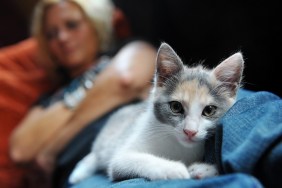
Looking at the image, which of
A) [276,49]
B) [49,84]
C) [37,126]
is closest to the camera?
[276,49]

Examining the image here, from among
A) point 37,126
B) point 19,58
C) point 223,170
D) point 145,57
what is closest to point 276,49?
point 145,57

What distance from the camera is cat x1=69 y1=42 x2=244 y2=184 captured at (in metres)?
0.76

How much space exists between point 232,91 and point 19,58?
52.0 inches

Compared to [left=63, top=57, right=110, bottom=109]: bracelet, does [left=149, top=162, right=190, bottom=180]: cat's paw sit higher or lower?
higher

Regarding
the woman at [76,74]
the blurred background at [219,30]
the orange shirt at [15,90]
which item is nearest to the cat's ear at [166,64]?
the blurred background at [219,30]

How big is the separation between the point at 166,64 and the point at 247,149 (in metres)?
0.33

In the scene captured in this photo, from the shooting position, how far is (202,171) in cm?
71

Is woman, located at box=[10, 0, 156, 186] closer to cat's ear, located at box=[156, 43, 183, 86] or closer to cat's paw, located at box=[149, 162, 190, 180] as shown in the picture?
cat's ear, located at box=[156, 43, 183, 86]

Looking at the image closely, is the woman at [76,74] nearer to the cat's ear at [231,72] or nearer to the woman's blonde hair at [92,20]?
the woman's blonde hair at [92,20]

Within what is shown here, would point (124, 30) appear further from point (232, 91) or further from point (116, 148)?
point (232, 91)

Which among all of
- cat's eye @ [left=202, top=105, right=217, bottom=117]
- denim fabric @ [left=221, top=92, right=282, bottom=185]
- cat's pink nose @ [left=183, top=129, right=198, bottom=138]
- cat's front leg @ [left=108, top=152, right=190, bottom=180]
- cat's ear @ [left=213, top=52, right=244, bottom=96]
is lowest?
cat's front leg @ [left=108, top=152, right=190, bottom=180]

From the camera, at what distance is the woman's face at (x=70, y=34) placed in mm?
1650

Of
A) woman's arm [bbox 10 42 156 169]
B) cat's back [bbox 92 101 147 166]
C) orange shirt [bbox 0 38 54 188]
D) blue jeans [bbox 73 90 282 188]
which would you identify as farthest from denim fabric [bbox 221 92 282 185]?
orange shirt [bbox 0 38 54 188]

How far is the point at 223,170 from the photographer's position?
677mm
